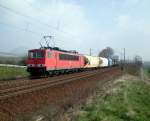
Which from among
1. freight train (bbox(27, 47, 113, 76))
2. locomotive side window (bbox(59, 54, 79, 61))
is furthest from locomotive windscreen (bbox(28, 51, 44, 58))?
locomotive side window (bbox(59, 54, 79, 61))

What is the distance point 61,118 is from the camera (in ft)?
34.3

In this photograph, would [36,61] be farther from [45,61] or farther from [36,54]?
[45,61]

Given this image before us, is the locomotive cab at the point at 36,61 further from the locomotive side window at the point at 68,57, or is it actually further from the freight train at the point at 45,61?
the locomotive side window at the point at 68,57

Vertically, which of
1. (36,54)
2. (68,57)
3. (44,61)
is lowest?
(44,61)

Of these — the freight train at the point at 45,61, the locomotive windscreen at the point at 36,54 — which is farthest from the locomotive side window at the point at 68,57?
the locomotive windscreen at the point at 36,54

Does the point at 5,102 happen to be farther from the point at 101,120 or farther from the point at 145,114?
the point at 145,114

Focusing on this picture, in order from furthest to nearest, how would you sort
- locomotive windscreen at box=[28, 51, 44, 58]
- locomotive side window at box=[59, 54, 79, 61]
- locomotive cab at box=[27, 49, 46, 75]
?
locomotive side window at box=[59, 54, 79, 61] < locomotive windscreen at box=[28, 51, 44, 58] < locomotive cab at box=[27, 49, 46, 75]

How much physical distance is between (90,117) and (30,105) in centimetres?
342

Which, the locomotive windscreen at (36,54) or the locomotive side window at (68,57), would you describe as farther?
the locomotive side window at (68,57)

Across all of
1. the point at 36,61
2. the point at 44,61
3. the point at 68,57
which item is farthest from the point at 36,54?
the point at 68,57

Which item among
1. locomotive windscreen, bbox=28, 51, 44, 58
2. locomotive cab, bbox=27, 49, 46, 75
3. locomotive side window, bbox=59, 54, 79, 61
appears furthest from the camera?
locomotive side window, bbox=59, 54, 79, 61

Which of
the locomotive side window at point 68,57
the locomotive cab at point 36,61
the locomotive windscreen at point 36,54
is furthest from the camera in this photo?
the locomotive side window at point 68,57

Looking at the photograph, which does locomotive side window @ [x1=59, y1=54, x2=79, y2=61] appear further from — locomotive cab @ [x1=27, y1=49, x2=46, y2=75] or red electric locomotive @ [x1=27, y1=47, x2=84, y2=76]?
locomotive cab @ [x1=27, y1=49, x2=46, y2=75]

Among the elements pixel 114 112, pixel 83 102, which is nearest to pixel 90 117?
pixel 114 112
